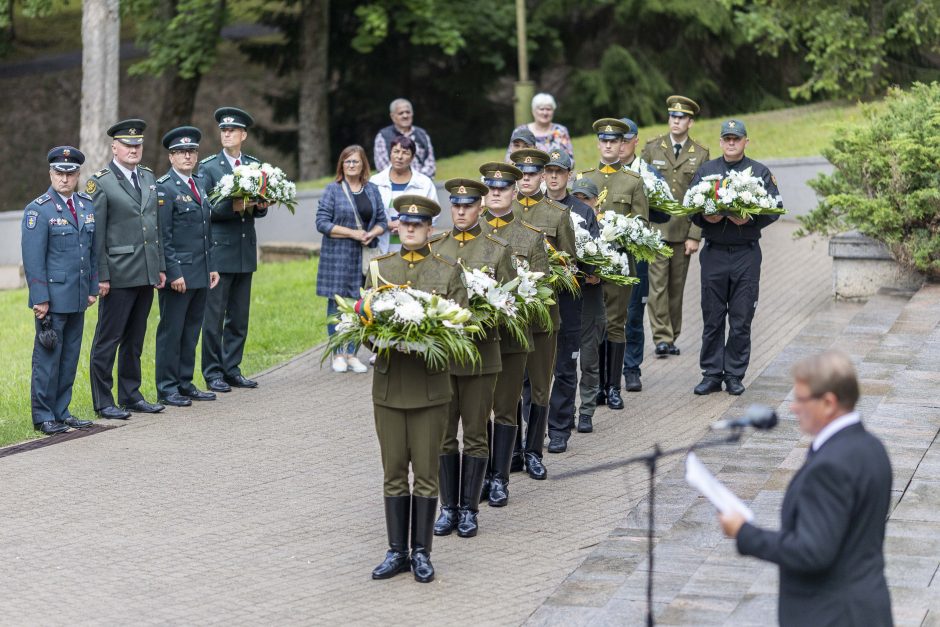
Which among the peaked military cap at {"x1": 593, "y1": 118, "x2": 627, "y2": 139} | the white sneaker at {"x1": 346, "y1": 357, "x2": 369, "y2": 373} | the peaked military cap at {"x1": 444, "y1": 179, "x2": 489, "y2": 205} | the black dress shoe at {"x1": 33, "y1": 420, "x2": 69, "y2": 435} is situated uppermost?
the peaked military cap at {"x1": 593, "y1": 118, "x2": 627, "y2": 139}

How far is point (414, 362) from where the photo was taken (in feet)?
25.2

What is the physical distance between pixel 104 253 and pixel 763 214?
17.7 ft

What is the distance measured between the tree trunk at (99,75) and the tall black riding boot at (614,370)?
11.8 meters

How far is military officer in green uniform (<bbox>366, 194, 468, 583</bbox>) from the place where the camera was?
25.2ft

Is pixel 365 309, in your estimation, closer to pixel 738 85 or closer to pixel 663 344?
pixel 663 344

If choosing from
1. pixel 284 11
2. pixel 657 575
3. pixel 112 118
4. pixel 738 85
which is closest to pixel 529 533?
pixel 657 575

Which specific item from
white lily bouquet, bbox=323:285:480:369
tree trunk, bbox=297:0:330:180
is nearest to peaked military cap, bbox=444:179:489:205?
white lily bouquet, bbox=323:285:480:369

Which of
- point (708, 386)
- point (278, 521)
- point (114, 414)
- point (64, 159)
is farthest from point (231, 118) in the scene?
point (708, 386)

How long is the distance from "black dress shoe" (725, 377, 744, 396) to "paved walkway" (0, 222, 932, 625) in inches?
4.0

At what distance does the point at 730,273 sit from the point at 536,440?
9.25 feet

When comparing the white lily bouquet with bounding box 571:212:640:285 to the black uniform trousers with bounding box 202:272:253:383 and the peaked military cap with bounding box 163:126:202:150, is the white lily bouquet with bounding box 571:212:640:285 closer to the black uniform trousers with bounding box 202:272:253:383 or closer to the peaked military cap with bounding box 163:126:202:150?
the peaked military cap with bounding box 163:126:202:150

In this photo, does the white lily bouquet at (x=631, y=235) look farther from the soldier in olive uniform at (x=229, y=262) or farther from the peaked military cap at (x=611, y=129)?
the soldier in olive uniform at (x=229, y=262)

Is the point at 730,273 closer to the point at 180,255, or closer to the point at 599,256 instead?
the point at 599,256

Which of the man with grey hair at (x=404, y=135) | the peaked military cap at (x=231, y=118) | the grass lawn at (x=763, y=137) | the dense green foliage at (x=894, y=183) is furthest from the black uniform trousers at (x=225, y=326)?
the grass lawn at (x=763, y=137)
